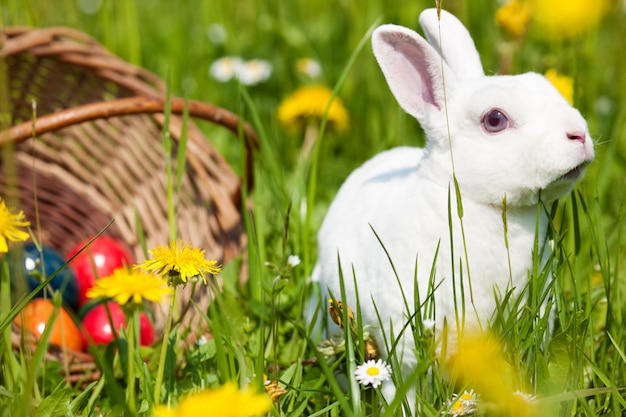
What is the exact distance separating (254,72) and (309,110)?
602 millimetres

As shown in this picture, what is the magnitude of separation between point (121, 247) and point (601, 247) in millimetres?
1510

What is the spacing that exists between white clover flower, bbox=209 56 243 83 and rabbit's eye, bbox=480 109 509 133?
1.80m

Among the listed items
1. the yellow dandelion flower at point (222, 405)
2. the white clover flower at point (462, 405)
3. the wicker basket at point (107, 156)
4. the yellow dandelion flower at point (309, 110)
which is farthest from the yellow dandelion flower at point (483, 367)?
the yellow dandelion flower at point (309, 110)

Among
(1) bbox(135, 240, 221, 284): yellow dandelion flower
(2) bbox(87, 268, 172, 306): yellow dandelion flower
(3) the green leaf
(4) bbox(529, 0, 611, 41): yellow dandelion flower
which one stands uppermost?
(4) bbox(529, 0, 611, 41): yellow dandelion flower

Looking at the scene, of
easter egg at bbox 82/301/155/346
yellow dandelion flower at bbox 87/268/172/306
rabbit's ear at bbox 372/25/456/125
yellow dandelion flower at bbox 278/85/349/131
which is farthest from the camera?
yellow dandelion flower at bbox 278/85/349/131

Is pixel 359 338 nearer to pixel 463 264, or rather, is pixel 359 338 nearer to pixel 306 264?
pixel 463 264

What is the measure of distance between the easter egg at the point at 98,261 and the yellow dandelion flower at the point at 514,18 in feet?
4.53

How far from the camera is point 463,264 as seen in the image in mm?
1704

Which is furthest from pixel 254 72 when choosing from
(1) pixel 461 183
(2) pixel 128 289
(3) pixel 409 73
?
(2) pixel 128 289

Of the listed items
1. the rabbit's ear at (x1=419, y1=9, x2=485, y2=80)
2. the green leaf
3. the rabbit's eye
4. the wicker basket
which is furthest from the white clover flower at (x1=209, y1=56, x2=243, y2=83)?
the green leaf

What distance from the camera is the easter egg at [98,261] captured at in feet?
8.54

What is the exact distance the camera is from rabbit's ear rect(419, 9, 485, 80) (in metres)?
1.88

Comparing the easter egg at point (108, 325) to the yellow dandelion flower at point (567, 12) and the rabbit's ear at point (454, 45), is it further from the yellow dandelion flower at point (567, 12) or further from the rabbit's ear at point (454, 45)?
the yellow dandelion flower at point (567, 12)

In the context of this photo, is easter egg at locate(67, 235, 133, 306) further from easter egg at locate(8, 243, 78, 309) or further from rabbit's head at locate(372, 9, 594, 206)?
rabbit's head at locate(372, 9, 594, 206)
